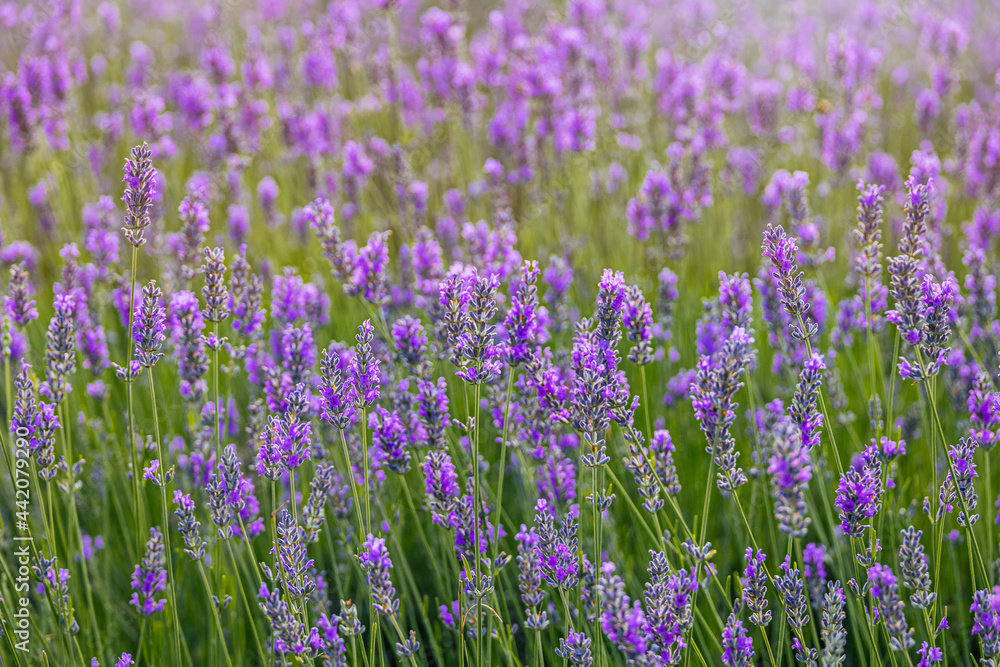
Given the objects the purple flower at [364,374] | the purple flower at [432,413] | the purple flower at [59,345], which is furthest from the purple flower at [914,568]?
the purple flower at [59,345]

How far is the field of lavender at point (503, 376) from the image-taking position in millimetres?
1645

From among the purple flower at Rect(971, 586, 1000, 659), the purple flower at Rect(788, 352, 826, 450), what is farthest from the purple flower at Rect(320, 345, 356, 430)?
the purple flower at Rect(971, 586, 1000, 659)

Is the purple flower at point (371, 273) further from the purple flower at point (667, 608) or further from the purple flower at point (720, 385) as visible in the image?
the purple flower at point (667, 608)

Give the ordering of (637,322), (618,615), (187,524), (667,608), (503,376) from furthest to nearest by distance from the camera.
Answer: (503,376) < (637,322) < (187,524) < (667,608) < (618,615)

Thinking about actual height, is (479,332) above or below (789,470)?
above

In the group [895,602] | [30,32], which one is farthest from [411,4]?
[895,602]

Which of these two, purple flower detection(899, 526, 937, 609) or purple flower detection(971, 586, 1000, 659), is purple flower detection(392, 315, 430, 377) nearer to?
purple flower detection(899, 526, 937, 609)

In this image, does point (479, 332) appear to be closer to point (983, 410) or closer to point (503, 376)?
point (503, 376)

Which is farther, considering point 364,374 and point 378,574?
point 364,374

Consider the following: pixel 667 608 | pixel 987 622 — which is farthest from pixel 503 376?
pixel 987 622

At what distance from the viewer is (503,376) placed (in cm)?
220

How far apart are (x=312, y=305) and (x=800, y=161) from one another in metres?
4.40

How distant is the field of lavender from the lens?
1.64 m

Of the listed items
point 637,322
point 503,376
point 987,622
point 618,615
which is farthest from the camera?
point 503,376
